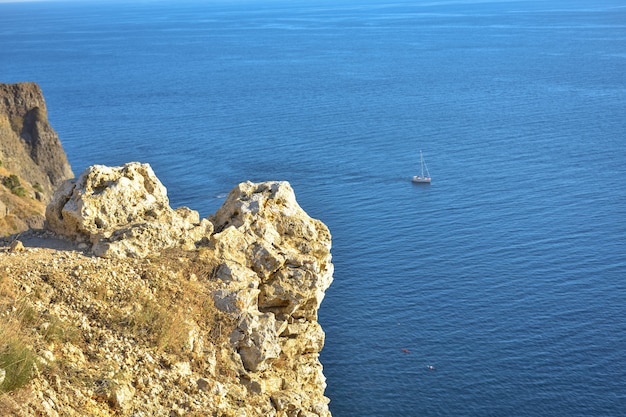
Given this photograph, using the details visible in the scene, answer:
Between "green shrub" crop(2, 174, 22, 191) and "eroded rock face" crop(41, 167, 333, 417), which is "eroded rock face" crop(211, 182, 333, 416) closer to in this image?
"eroded rock face" crop(41, 167, 333, 417)

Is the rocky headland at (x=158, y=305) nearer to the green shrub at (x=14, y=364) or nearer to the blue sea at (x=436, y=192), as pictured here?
the green shrub at (x=14, y=364)

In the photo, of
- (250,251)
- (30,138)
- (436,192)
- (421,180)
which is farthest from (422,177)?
(250,251)

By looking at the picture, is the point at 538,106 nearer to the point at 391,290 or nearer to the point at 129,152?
the point at 129,152

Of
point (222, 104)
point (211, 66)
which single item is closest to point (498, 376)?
point (222, 104)

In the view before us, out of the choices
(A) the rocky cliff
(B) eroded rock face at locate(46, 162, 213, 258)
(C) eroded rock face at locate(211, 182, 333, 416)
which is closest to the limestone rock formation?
(B) eroded rock face at locate(46, 162, 213, 258)

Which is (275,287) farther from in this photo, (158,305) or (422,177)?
(422,177)

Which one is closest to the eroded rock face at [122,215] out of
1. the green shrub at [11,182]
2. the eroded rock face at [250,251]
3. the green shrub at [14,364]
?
the eroded rock face at [250,251]
